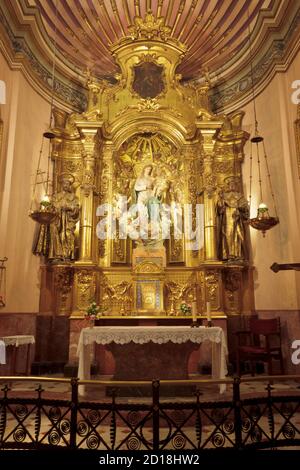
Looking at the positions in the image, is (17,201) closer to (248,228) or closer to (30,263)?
(30,263)

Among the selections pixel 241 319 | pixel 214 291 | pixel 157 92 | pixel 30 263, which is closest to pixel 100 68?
pixel 157 92

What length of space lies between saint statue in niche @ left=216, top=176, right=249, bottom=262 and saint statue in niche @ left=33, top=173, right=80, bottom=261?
3589mm

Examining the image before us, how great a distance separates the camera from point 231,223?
9477 mm

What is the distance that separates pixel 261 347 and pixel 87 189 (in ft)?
17.7

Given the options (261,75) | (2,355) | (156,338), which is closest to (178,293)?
(156,338)

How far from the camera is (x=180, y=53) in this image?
1047 cm

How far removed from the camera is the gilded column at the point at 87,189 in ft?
30.3

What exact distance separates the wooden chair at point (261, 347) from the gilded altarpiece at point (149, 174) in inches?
36.7

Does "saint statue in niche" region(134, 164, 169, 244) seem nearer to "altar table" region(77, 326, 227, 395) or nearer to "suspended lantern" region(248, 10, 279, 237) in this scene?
"suspended lantern" region(248, 10, 279, 237)

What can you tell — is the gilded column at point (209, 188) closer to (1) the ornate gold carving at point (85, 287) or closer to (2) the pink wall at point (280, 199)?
(2) the pink wall at point (280, 199)

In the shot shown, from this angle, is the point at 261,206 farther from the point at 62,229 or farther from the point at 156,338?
the point at 62,229

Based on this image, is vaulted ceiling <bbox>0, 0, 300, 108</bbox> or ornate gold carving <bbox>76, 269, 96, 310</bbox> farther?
ornate gold carving <bbox>76, 269, 96, 310</bbox>

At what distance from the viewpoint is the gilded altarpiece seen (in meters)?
9.21

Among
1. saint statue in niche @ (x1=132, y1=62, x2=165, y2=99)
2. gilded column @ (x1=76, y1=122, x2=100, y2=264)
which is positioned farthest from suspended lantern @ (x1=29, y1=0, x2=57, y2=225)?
saint statue in niche @ (x1=132, y1=62, x2=165, y2=99)
